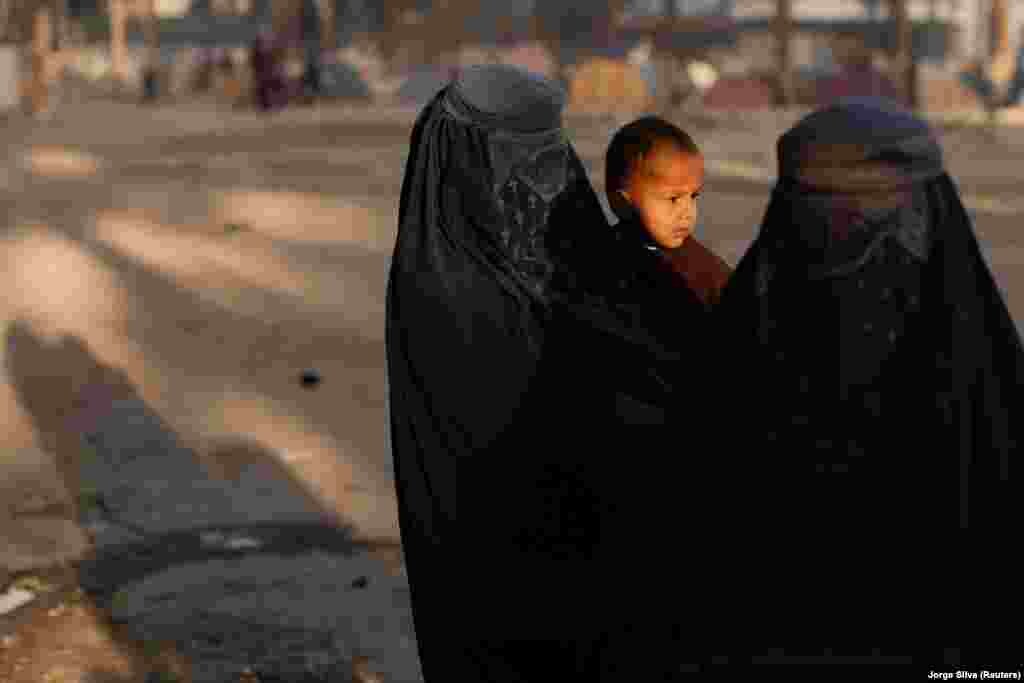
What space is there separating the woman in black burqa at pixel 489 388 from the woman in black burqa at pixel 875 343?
71 cm

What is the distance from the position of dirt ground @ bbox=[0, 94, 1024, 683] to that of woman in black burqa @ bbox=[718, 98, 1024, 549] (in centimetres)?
290

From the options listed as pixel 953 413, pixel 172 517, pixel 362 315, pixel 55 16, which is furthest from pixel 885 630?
pixel 55 16

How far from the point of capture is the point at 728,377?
317 centimetres

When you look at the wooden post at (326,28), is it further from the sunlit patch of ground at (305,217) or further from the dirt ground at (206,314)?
the sunlit patch of ground at (305,217)

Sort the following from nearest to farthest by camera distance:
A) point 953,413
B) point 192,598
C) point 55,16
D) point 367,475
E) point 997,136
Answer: point 953,413 < point 192,598 < point 367,475 < point 997,136 < point 55,16

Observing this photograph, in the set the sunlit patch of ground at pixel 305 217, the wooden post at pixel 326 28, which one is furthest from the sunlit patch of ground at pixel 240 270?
the wooden post at pixel 326 28

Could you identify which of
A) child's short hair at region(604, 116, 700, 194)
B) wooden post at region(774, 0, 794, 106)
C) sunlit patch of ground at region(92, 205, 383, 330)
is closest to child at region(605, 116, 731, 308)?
child's short hair at region(604, 116, 700, 194)

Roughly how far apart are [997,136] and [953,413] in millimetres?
29527

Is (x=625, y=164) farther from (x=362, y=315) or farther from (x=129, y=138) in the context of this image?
(x=129, y=138)

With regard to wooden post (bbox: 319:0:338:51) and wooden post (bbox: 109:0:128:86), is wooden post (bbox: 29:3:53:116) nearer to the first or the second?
wooden post (bbox: 319:0:338:51)

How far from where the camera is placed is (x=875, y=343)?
301 centimetres

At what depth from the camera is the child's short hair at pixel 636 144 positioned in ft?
12.4

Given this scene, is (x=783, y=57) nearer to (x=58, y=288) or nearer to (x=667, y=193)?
(x=58, y=288)

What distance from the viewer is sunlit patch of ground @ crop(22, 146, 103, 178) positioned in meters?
26.3
